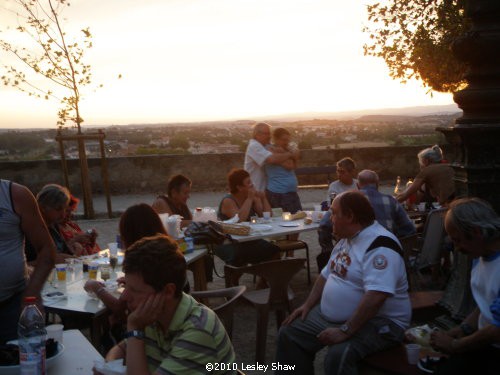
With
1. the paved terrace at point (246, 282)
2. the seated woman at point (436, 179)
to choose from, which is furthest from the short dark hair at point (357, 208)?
the seated woman at point (436, 179)

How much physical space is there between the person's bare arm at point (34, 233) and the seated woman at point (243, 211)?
2.46 metres

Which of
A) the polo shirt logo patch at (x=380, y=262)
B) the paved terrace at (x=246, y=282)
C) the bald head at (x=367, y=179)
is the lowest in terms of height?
the paved terrace at (x=246, y=282)

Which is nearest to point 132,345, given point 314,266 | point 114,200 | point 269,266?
point 269,266

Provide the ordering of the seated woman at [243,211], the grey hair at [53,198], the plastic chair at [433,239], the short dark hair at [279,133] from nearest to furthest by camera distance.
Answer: the grey hair at [53,198] → the plastic chair at [433,239] → the seated woman at [243,211] → the short dark hair at [279,133]

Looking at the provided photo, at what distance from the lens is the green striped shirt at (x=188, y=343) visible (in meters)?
2.17

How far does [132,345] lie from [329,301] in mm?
1492

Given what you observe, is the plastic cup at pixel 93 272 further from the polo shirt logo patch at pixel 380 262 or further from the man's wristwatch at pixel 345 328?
the polo shirt logo patch at pixel 380 262

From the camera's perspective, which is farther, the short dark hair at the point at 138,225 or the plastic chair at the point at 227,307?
the short dark hair at the point at 138,225

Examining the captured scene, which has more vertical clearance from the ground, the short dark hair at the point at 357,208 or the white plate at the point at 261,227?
the short dark hair at the point at 357,208

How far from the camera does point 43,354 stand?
2314 millimetres

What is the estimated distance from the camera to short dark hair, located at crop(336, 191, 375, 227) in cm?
344

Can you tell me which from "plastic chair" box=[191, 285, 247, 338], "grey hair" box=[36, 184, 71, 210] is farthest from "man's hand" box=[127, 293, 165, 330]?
"grey hair" box=[36, 184, 71, 210]

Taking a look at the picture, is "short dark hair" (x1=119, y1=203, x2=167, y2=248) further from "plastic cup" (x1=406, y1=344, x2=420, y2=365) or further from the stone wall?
the stone wall

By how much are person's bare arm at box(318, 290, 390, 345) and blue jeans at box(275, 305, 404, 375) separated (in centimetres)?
3
